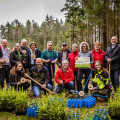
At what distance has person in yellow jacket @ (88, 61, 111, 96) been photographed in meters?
5.02

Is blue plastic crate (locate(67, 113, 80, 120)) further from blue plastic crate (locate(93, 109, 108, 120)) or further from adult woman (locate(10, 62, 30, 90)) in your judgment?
adult woman (locate(10, 62, 30, 90))

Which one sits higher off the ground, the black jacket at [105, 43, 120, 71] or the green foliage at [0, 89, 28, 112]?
the black jacket at [105, 43, 120, 71]

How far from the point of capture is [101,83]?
202 inches

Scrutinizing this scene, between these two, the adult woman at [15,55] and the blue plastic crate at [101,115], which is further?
the adult woman at [15,55]

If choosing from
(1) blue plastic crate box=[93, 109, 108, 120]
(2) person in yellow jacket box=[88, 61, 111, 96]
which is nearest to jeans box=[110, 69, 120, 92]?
(2) person in yellow jacket box=[88, 61, 111, 96]

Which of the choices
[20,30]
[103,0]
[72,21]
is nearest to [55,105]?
[72,21]

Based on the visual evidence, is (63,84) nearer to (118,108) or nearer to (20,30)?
(118,108)

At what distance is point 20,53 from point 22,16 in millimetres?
53765

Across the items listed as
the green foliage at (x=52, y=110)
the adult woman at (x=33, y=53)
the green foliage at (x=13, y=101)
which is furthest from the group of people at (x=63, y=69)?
the green foliage at (x=52, y=110)

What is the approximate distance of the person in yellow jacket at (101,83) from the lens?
502cm

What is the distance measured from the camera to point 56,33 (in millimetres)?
49656

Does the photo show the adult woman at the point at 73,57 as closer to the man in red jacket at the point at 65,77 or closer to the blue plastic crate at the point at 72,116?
the man in red jacket at the point at 65,77

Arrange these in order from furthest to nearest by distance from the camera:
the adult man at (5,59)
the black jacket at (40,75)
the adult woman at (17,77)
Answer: the adult man at (5,59) < the black jacket at (40,75) < the adult woman at (17,77)

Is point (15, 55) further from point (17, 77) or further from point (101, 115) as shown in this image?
point (101, 115)
